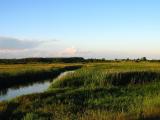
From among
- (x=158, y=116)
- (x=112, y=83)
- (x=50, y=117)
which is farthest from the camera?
(x=112, y=83)

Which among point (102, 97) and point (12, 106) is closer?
point (12, 106)

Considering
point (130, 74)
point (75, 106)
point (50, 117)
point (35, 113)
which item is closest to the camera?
point (50, 117)

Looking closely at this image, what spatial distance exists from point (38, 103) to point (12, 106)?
124 cm

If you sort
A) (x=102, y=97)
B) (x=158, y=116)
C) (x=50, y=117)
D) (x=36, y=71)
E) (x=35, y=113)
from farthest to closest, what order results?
(x=36, y=71) < (x=102, y=97) < (x=35, y=113) < (x=50, y=117) < (x=158, y=116)

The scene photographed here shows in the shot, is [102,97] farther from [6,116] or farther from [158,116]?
[158,116]

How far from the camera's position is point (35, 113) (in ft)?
49.8

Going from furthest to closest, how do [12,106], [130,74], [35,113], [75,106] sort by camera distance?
1. [130,74]
2. [12,106]
3. [75,106]
4. [35,113]

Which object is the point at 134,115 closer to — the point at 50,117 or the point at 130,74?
the point at 50,117

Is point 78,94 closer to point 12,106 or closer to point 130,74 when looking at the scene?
point 12,106

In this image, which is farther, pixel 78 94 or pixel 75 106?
pixel 78 94

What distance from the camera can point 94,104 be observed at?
17.6 m

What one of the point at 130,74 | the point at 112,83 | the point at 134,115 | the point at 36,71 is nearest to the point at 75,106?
the point at 134,115

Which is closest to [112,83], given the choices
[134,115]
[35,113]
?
[35,113]

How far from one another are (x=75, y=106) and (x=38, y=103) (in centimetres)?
219
